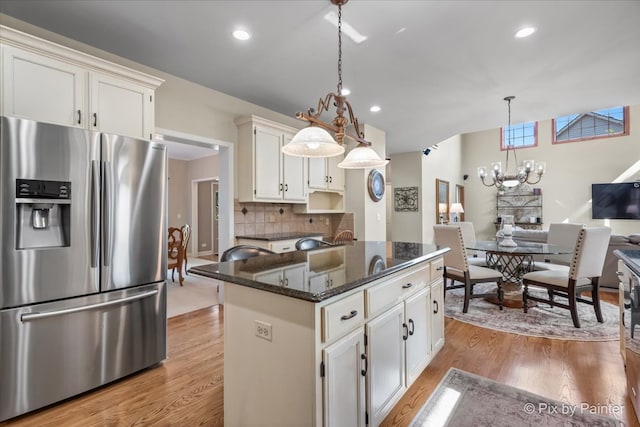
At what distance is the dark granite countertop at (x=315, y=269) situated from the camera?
1.24 m

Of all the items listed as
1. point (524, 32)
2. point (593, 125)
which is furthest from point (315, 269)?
point (593, 125)

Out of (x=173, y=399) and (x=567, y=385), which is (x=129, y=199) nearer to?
(x=173, y=399)

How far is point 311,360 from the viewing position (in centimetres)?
119

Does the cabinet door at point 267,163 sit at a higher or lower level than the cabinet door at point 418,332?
higher

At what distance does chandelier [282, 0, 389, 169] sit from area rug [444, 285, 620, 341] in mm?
2173

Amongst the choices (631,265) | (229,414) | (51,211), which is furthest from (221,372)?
(631,265)

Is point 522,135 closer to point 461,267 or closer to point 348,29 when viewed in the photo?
point 461,267

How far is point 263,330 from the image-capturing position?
53.6 inches

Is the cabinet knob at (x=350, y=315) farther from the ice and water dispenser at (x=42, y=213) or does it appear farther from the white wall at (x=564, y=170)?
the white wall at (x=564, y=170)

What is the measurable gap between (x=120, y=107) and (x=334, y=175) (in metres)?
3.09

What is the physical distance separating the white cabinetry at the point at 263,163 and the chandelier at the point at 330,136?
1.55 m

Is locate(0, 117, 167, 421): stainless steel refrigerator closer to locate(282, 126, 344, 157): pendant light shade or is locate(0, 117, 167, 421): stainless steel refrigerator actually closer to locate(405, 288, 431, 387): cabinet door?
locate(282, 126, 344, 157): pendant light shade

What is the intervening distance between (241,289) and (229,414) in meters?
0.68

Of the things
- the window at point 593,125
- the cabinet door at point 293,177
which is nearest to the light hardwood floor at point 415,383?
the cabinet door at point 293,177
